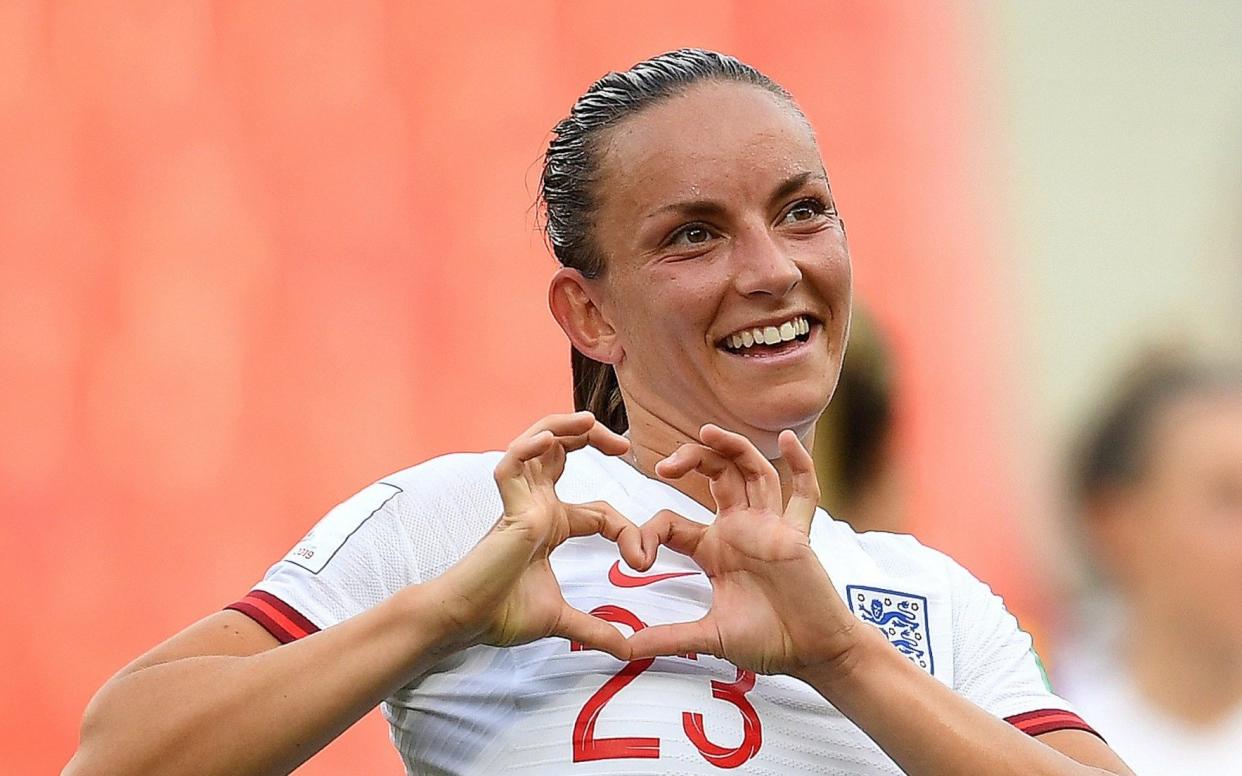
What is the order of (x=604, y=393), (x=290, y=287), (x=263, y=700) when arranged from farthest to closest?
1. (x=290, y=287)
2. (x=604, y=393)
3. (x=263, y=700)

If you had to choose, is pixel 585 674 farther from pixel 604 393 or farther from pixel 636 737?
pixel 604 393

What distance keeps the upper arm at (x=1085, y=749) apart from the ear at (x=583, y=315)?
49 centimetres

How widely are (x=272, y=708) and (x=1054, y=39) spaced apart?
9.10 ft

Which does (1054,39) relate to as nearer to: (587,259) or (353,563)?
(587,259)

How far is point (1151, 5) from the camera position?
3.49m

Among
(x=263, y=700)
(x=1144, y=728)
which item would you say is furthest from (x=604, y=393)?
(x=1144, y=728)

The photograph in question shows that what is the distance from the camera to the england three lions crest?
1392 millimetres

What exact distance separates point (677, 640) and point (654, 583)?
13 centimetres

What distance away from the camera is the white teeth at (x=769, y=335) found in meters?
1.39

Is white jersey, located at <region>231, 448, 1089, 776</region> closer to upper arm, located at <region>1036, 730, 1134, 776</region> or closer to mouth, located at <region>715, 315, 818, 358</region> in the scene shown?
upper arm, located at <region>1036, 730, 1134, 776</region>

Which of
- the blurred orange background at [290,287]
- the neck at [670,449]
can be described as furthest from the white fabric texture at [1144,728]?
the neck at [670,449]

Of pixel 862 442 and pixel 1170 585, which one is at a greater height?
pixel 862 442

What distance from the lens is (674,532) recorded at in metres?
1.29

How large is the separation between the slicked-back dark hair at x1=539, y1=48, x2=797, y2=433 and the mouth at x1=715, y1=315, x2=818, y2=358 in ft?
0.50
